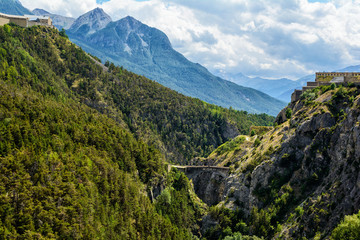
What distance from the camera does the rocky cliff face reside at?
73000mm

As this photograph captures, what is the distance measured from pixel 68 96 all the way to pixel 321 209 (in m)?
137

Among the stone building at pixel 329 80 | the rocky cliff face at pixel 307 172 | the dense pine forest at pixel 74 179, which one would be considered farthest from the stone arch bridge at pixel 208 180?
the stone building at pixel 329 80

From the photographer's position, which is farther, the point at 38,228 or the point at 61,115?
the point at 61,115

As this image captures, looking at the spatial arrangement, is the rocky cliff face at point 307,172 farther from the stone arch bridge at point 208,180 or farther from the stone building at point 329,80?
the stone arch bridge at point 208,180

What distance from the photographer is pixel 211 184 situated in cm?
13488

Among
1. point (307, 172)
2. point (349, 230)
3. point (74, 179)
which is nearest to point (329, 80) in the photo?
point (307, 172)

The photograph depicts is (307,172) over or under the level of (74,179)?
over

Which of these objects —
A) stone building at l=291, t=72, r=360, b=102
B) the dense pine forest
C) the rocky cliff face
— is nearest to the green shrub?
the rocky cliff face

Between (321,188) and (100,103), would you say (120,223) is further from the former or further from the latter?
(100,103)

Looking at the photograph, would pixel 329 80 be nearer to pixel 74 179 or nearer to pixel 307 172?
pixel 307 172

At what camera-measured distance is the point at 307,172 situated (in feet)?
299

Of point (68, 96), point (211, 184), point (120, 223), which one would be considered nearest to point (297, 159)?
point (211, 184)

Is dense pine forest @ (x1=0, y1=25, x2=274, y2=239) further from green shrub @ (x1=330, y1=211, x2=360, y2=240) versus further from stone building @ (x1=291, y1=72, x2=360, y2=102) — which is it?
stone building @ (x1=291, y1=72, x2=360, y2=102)

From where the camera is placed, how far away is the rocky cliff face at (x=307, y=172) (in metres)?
73.0
